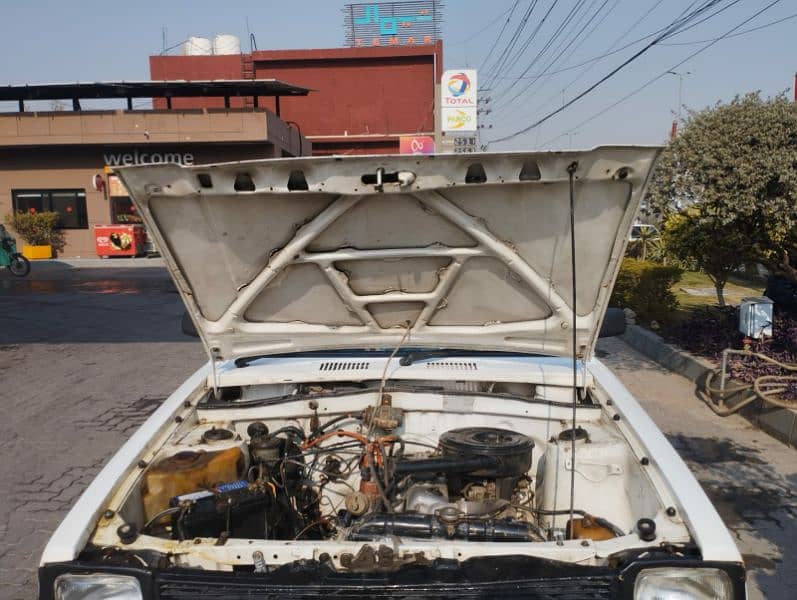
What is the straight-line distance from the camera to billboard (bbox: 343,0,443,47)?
36094 millimetres

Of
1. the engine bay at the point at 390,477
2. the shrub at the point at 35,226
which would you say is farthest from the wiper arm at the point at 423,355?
the shrub at the point at 35,226

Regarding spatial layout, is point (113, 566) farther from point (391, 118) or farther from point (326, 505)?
point (391, 118)

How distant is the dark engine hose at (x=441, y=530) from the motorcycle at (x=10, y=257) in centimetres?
1811

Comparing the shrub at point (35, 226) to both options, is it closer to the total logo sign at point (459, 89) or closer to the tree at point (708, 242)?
the total logo sign at point (459, 89)

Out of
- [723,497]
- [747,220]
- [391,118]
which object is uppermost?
[391,118]

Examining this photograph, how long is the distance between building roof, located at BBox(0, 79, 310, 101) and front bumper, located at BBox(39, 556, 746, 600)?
70.6ft

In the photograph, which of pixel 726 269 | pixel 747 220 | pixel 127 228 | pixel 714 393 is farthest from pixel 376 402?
pixel 127 228

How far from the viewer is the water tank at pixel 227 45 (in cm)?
A: 3150

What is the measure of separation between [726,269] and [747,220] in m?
1.48

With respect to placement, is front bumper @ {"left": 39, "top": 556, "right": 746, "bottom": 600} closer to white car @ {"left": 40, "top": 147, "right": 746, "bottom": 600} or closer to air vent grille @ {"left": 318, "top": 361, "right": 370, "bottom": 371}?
white car @ {"left": 40, "top": 147, "right": 746, "bottom": 600}

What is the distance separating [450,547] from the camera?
1.97 metres

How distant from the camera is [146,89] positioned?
74.9 feet

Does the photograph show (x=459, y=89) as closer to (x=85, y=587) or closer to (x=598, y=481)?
(x=598, y=481)

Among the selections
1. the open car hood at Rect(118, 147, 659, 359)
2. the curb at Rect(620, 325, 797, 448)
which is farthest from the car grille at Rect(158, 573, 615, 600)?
the curb at Rect(620, 325, 797, 448)
